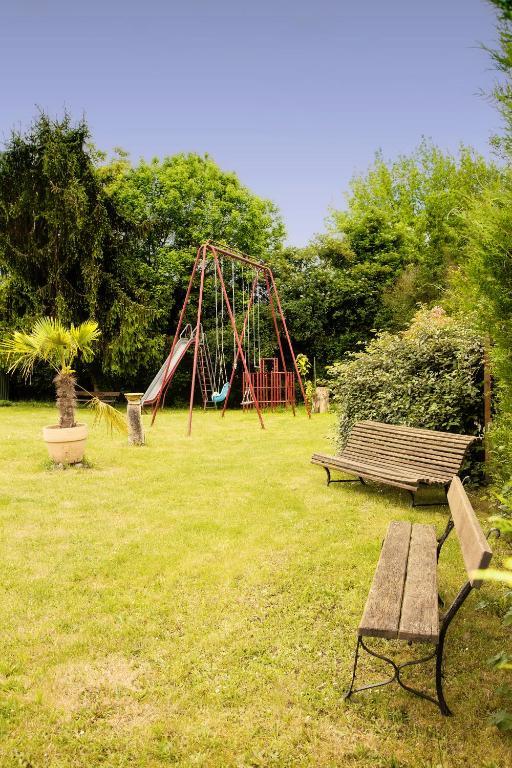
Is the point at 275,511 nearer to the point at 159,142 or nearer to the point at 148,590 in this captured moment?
the point at 148,590

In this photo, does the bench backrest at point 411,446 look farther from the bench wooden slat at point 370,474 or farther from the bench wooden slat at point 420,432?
the bench wooden slat at point 370,474

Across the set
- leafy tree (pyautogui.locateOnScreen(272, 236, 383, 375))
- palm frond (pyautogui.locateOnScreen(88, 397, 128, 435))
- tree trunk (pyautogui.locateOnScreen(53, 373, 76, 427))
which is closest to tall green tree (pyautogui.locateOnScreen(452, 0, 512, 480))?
palm frond (pyautogui.locateOnScreen(88, 397, 128, 435))

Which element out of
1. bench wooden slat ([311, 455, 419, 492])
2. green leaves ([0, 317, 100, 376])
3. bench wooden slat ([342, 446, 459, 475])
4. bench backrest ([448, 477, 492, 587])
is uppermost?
green leaves ([0, 317, 100, 376])

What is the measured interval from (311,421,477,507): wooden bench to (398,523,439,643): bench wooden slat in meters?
1.99

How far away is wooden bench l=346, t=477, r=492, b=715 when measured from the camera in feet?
8.16

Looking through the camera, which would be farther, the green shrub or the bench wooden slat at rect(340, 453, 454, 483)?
the green shrub

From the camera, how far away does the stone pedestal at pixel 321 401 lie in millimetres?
16906

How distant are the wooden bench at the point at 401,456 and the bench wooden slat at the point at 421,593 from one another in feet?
6.54

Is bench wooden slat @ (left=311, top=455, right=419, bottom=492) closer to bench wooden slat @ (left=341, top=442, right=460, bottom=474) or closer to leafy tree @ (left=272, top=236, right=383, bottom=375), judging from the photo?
bench wooden slat @ (left=341, top=442, right=460, bottom=474)

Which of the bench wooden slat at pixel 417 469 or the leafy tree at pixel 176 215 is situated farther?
the leafy tree at pixel 176 215

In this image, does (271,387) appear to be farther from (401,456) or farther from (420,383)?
(401,456)

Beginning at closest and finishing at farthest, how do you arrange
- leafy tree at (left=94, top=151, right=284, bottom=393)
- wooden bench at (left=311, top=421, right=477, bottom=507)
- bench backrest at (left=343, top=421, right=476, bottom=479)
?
wooden bench at (left=311, top=421, right=477, bottom=507), bench backrest at (left=343, top=421, right=476, bottom=479), leafy tree at (left=94, top=151, right=284, bottom=393)

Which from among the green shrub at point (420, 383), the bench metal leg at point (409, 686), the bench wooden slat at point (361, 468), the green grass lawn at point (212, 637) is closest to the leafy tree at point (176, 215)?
the green shrub at point (420, 383)

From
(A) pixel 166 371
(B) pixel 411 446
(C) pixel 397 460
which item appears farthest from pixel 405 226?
(C) pixel 397 460
